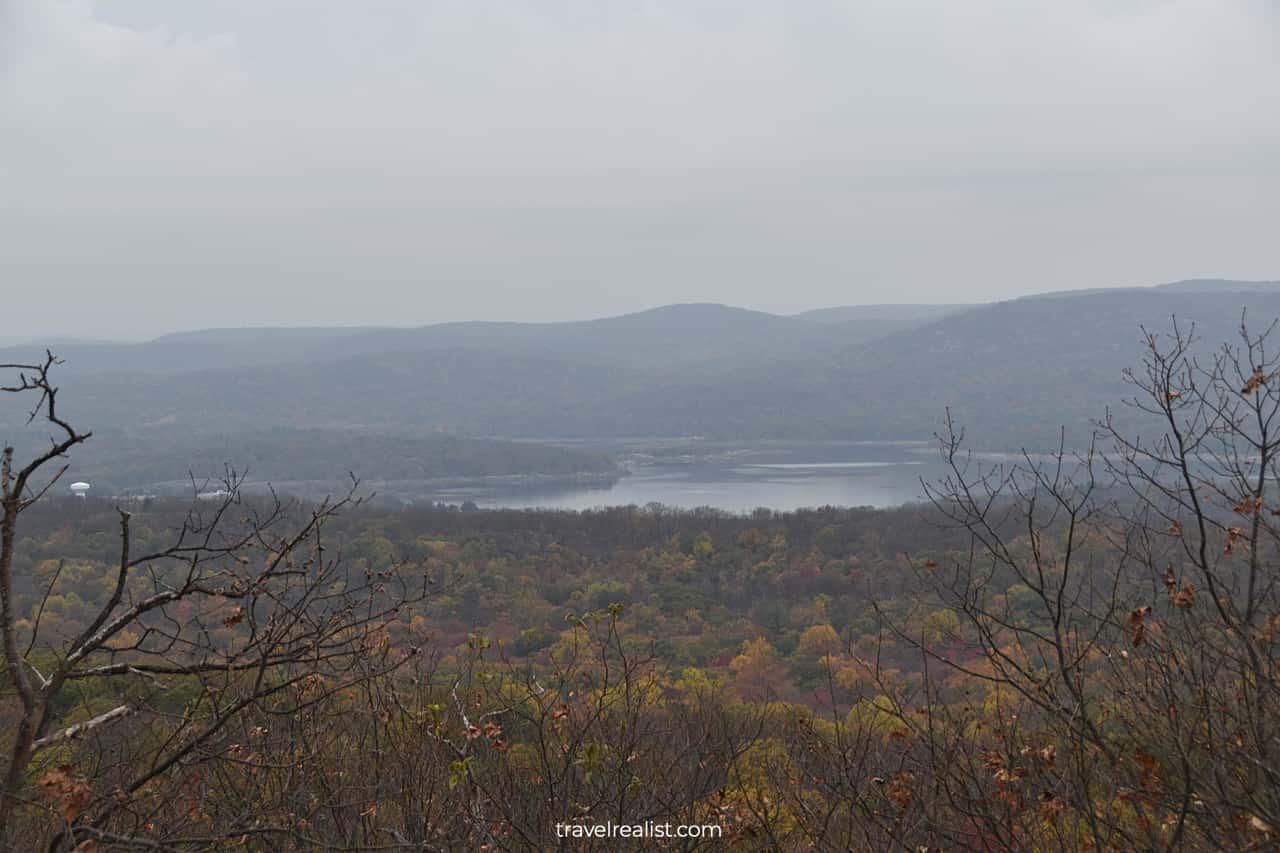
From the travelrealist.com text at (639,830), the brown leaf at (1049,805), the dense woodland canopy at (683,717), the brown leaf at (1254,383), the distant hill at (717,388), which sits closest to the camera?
the dense woodland canopy at (683,717)

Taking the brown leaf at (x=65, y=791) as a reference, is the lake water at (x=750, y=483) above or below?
below

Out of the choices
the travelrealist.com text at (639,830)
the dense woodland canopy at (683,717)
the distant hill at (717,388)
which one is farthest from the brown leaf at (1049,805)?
the distant hill at (717,388)

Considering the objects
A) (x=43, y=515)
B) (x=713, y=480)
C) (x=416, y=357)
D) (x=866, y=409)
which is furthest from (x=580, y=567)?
(x=416, y=357)

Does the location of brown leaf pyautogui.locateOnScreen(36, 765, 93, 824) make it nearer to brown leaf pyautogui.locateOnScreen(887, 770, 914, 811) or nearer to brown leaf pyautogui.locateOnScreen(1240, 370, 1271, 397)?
brown leaf pyautogui.locateOnScreen(887, 770, 914, 811)

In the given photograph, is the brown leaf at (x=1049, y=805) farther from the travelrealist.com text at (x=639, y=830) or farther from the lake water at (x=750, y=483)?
the lake water at (x=750, y=483)

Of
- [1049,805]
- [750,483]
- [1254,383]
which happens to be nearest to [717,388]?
[750,483]

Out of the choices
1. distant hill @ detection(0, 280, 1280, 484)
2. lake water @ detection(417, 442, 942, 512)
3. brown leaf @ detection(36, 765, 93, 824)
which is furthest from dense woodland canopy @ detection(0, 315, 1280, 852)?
distant hill @ detection(0, 280, 1280, 484)

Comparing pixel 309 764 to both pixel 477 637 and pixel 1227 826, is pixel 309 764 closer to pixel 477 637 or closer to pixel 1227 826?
pixel 477 637

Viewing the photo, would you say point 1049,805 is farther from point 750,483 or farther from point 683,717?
point 750,483
